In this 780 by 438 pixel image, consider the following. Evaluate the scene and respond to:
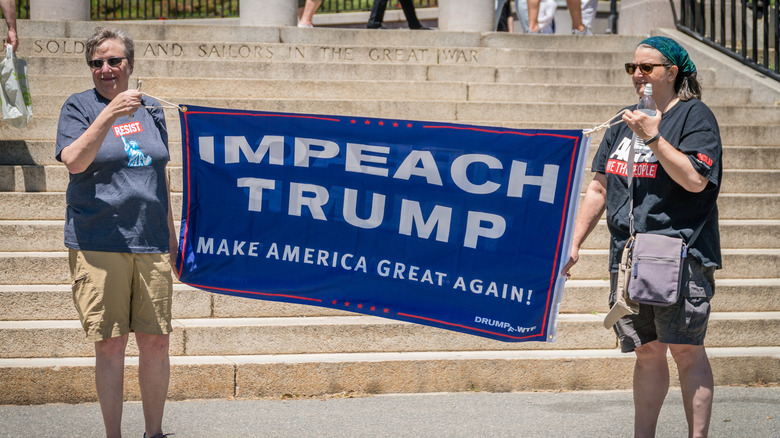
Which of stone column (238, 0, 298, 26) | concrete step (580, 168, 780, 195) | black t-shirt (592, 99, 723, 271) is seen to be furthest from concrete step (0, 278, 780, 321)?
stone column (238, 0, 298, 26)

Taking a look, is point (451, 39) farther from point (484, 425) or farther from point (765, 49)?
point (484, 425)

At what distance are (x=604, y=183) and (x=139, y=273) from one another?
221 cm

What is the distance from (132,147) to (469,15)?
842 centimetres

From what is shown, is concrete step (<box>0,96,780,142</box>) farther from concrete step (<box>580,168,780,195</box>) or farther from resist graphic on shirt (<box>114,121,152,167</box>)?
resist graphic on shirt (<box>114,121,152,167</box>)

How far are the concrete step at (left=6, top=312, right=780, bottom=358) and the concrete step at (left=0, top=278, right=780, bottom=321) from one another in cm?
7

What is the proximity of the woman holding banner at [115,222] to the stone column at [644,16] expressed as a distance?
888 centimetres

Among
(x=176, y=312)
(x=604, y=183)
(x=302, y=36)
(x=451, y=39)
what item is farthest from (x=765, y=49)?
(x=176, y=312)

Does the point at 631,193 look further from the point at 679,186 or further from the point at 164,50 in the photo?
the point at 164,50

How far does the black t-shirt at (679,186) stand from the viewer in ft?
12.3

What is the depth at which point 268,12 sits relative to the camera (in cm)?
1148

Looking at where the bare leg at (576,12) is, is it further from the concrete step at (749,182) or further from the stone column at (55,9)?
the stone column at (55,9)

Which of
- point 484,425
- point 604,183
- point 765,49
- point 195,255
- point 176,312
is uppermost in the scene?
point 765,49

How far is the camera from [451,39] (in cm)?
1069

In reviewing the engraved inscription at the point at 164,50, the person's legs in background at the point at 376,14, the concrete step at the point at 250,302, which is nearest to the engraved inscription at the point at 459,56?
the person's legs in background at the point at 376,14
